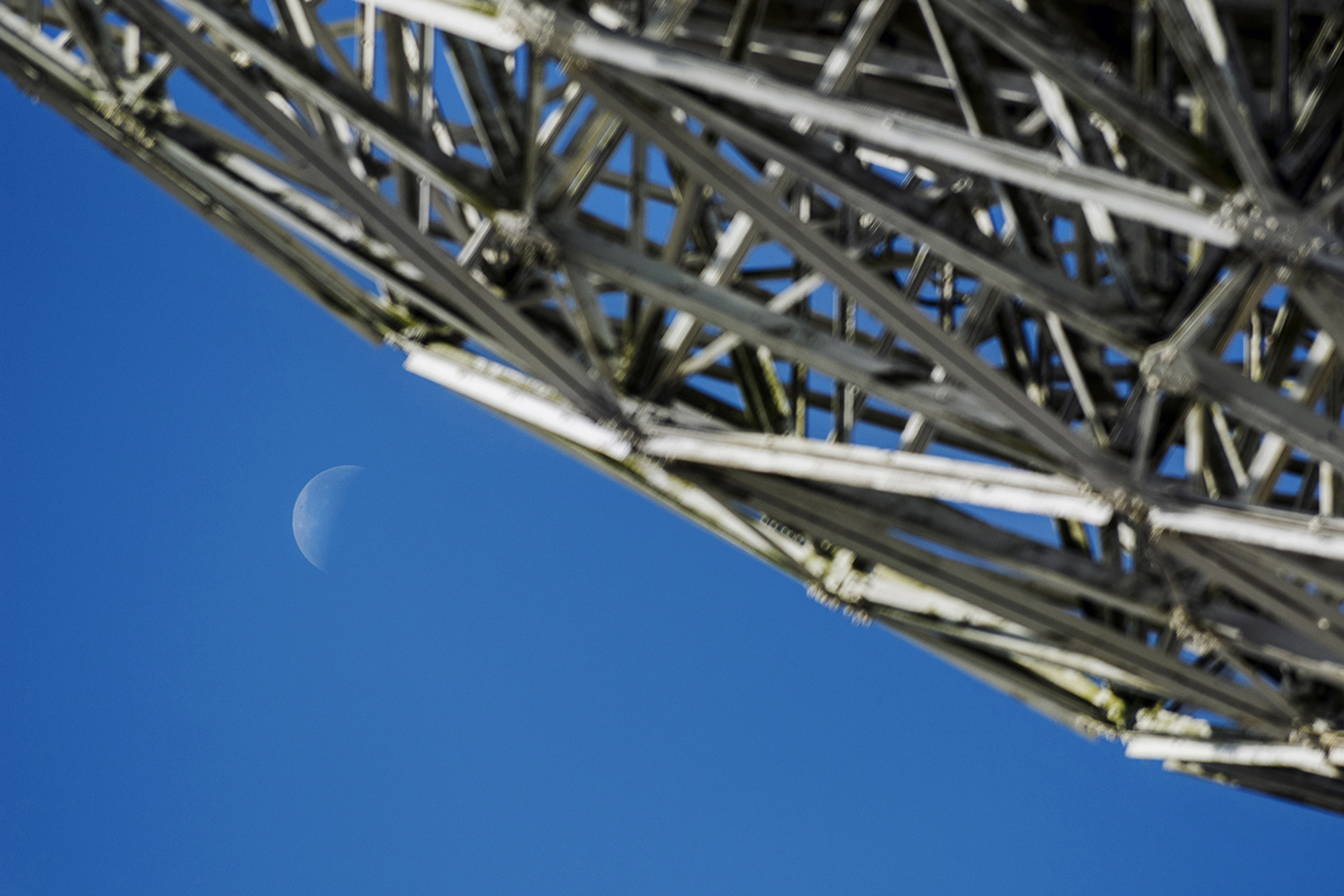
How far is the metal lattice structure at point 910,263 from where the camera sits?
26.5ft

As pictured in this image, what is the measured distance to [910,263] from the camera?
1261cm

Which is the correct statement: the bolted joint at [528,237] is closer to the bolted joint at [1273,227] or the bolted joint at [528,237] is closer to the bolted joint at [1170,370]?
the bolted joint at [1170,370]

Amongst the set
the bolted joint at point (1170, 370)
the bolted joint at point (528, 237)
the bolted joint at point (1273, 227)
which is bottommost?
the bolted joint at point (528, 237)

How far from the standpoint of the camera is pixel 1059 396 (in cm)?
1248

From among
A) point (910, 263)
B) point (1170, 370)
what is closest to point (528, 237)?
point (1170, 370)

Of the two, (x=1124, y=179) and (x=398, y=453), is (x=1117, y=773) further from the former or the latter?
(x=1124, y=179)

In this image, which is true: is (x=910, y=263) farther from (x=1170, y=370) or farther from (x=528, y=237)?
(x=1170, y=370)

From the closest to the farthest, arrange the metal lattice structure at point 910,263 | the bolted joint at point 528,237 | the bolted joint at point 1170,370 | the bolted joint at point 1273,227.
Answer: the bolted joint at point 1273,227, the metal lattice structure at point 910,263, the bolted joint at point 1170,370, the bolted joint at point 528,237

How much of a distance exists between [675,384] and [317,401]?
31238 mm

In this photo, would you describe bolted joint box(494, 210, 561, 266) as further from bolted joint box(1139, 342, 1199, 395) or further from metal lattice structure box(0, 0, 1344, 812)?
bolted joint box(1139, 342, 1199, 395)

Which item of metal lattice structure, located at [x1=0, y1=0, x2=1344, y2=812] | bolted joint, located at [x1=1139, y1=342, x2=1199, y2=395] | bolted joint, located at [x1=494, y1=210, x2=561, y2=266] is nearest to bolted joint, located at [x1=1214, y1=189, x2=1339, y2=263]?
metal lattice structure, located at [x1=0, y1=0, x2=1344, y2=812]

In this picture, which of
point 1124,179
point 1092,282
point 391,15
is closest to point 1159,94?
point 1092,282

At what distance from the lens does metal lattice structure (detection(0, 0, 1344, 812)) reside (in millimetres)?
8062

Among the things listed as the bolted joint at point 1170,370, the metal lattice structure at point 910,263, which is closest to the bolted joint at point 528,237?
the metal lattice structure at point 910,263
